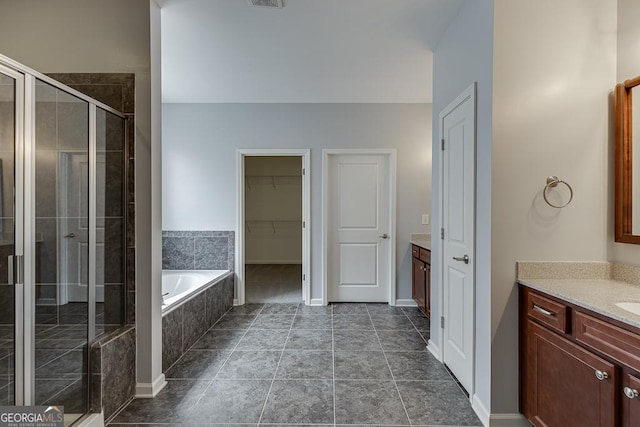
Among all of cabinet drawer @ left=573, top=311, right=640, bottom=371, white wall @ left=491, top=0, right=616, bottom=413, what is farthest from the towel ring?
cabinet drawer @ left=573, top=311, right=640, bottom=371

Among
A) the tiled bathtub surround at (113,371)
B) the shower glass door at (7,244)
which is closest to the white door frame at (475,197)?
the tiled bathtub surround at (113,371)

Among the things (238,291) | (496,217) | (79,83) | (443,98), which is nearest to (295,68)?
(443,98)

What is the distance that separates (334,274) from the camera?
12.9 ft

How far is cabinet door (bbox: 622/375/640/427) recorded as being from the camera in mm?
1036

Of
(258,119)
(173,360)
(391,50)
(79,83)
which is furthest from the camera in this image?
(258,119)

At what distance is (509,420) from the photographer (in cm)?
164

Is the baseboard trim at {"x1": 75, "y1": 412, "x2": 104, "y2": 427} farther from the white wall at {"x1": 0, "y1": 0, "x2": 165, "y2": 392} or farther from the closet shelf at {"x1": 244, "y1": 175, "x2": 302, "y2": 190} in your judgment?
the closet shelf at {"x1": 244, "y1": 175, "x2": 302, "y2": 190}

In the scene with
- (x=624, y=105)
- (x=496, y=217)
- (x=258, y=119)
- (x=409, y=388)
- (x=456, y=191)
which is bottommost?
(x=409, y=388)

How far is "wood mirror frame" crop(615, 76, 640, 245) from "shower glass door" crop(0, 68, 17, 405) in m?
3.01

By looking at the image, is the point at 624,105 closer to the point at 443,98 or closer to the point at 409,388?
the point at 443,98

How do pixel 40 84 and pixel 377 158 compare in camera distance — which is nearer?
pixel 40 84

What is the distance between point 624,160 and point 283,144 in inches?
124

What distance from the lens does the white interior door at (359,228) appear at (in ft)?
12.8

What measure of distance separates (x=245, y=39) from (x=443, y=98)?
1708 mm
